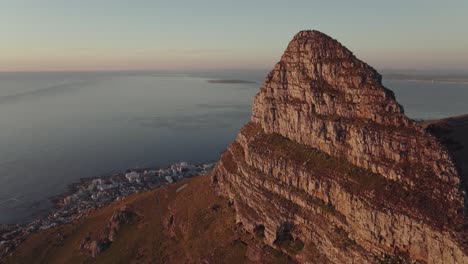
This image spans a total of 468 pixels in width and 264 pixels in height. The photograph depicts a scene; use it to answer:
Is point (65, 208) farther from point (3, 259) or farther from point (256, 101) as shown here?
point (256, 101)

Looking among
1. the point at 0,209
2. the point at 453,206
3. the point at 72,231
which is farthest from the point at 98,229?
the point at 453,206

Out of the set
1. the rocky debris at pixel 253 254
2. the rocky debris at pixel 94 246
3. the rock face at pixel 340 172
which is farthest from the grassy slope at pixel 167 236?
the rock face at pixel 340 172

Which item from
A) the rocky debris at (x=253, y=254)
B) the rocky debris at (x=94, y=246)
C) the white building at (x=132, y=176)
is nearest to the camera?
the rocky debris at (x=253, y=254)

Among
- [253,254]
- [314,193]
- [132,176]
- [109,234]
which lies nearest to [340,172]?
[314,193]

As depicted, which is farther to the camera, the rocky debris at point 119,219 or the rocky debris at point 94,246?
the rocky debris at point 119,219

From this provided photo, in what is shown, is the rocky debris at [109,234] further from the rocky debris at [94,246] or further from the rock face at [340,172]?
the rock face at [340,172]

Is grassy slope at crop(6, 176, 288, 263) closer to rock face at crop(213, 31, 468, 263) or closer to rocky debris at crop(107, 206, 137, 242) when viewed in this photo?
rocky debris at crop(107, 206, 137, 242)
